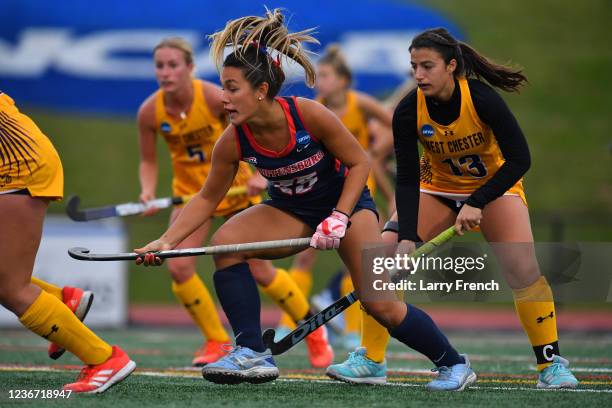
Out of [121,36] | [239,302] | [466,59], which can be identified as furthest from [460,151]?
[121,36]

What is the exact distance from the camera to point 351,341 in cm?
763

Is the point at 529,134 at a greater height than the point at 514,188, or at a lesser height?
lesser

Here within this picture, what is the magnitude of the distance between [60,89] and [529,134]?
729cm

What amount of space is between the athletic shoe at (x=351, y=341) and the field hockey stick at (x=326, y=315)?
2877 millimetres

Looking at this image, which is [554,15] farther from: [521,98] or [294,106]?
[294,106]

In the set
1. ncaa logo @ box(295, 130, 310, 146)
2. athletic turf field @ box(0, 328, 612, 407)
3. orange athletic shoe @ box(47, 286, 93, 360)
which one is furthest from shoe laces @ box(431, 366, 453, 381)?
orange athletic shoe @ box(47, 286, 93, 360)

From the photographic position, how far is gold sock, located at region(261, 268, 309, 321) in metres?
6.02

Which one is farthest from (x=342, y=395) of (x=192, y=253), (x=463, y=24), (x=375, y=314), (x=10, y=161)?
(x=463, y=24)

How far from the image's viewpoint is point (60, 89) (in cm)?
1596

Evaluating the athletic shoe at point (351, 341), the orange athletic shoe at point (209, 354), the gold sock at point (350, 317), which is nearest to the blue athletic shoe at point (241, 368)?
the orange athletic shoe at point (209, 354)

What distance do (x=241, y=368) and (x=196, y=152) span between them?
2.16m

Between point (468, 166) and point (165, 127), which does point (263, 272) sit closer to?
point (165, 127)

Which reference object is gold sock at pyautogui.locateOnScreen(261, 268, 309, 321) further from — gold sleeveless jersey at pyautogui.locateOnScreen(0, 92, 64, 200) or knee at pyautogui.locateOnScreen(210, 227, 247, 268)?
gold sleeveless jersey at pyautogui.locateOnScreen(0, 92, 64, 200)

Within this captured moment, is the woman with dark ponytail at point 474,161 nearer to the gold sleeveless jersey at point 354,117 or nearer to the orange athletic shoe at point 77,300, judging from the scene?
the orange athletic shoe at point 77,300
